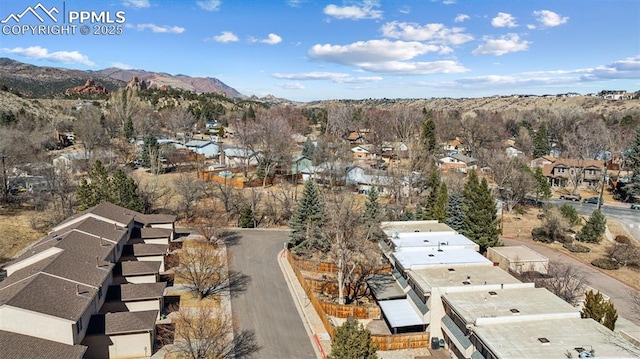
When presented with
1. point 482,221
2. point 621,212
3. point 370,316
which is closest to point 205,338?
point 370,316

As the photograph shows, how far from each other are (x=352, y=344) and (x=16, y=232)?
3664 cm

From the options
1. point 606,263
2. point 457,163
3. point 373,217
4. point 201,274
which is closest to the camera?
point 201,274

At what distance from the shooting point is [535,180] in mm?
53906

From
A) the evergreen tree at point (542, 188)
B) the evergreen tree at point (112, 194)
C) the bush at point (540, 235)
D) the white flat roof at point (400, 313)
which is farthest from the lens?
the evergreen tree at point (542, 188)

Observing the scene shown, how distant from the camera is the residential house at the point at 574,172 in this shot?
69750 millimetres

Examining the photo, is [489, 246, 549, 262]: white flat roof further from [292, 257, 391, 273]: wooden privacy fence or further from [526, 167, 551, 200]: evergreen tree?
[526, 167, 551, 200]: evergreen tree

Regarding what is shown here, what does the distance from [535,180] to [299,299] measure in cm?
3856

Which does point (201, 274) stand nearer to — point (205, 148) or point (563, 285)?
point (563, 285)

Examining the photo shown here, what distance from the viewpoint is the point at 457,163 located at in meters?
74.2

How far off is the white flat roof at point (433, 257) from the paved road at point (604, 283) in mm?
10713

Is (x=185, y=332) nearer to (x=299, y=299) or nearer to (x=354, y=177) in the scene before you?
(x=299, y=299)

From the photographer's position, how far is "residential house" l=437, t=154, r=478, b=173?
73.1 m

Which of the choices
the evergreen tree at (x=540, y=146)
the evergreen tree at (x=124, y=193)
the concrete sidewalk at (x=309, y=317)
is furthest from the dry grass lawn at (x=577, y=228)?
the evergreen tree at (x=124, y=193)

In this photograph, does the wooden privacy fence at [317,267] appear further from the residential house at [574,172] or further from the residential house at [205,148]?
the residential house at [574,172]
